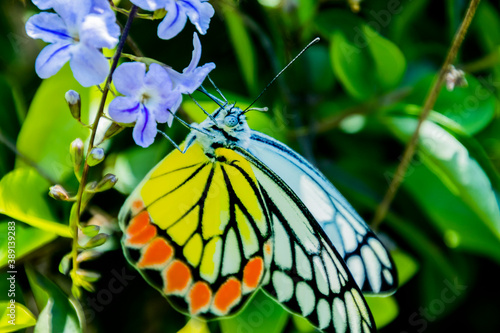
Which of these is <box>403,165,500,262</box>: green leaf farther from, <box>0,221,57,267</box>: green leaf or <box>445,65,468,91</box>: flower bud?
<box>0,221,57,267</box>: green leaf

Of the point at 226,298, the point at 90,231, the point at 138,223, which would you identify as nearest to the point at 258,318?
the point at 226,298

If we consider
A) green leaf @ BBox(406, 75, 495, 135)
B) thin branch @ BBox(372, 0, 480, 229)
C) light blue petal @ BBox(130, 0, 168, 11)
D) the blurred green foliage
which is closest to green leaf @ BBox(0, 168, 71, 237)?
the blurred green foliage

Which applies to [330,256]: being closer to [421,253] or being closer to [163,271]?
[163,271]

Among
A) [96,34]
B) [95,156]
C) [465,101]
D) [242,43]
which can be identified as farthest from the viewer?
[465,101]

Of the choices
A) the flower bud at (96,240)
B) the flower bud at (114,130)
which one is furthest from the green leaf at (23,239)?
the flower bud at (114,130)

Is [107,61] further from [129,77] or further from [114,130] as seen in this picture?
[114,130]
